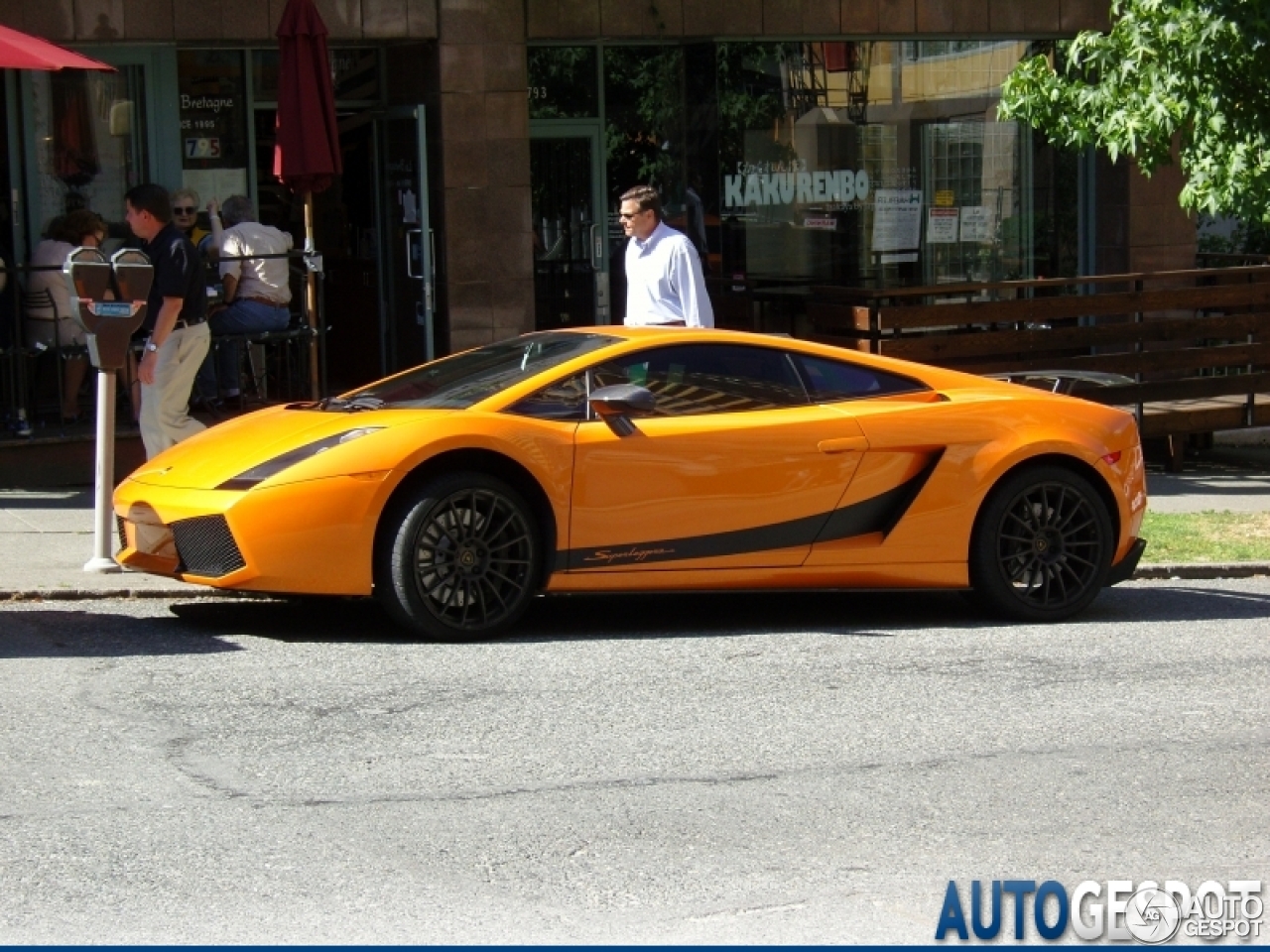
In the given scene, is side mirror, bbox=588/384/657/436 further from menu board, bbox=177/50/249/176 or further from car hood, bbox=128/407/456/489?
menu board, bbox=177/50/249/176

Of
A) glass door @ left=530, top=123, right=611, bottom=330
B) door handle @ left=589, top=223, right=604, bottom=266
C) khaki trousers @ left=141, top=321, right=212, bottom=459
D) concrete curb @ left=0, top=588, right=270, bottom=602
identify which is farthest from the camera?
door handle @ left=589, top=223, right=604, bottom=266

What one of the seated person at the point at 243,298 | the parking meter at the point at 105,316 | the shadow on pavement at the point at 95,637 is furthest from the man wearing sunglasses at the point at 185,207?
the shadow on pavement at the point at 95,637

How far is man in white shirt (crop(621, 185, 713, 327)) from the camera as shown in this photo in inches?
432

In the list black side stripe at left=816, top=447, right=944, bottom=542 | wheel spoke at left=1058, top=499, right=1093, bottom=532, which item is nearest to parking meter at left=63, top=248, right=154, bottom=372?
black side stripe at left=816, top=447, right=944, bottom=542

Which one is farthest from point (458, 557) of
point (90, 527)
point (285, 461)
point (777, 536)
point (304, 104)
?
point (304, 104)

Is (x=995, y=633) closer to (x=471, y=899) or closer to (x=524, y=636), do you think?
(x=524, y=636)

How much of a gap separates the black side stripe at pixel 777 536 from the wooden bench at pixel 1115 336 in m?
5.38

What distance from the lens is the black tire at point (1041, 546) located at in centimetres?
897

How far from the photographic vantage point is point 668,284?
36.3 feet

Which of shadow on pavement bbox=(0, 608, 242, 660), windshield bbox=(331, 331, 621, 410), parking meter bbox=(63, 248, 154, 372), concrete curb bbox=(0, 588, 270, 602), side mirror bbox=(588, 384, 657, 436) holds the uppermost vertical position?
parking meter bbox=(63, 248, 154, 372)

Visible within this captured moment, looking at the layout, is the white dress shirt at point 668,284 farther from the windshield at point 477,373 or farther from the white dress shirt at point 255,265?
the white dress shirt at point 255,265

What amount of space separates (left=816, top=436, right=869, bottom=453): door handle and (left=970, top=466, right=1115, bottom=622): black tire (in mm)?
669

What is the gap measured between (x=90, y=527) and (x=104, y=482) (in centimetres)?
160

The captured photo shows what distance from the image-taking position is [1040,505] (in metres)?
9.05
